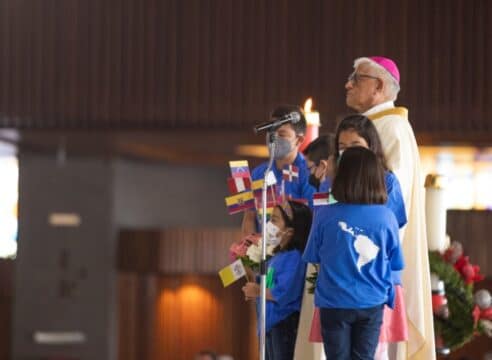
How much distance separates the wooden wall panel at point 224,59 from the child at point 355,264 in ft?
13.7

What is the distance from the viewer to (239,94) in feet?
28.0

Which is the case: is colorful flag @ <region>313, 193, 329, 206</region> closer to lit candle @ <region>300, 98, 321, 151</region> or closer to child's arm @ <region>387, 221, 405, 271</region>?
child's arm @ <region>387, 221, 405, 271</region>

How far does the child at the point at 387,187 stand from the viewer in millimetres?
4434

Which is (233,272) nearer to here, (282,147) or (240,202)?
(240,202)

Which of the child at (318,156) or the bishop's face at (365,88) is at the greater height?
the bishop's face at (365,88)

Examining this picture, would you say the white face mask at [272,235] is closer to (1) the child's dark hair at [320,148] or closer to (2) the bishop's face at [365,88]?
(1) the child's dark hair at [320,148]

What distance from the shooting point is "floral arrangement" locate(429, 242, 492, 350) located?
5.60 meters

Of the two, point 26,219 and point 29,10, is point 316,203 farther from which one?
point 26,219

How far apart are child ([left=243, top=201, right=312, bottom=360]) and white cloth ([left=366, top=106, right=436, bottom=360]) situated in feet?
1.42

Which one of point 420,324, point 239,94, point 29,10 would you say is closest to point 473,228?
point 239,94

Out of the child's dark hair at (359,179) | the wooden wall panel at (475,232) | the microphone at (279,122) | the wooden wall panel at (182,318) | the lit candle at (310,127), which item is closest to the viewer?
the child's dark hair at (359,179)

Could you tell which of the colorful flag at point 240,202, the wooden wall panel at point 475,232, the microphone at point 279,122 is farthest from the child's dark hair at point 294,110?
the wooden wall panel at point 475,232

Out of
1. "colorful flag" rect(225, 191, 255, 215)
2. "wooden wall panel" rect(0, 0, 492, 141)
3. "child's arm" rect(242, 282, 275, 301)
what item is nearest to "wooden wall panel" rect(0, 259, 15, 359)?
"wooden wall panel" rect(0, 0, 492, 141)

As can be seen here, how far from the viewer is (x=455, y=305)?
5656 millimetres
